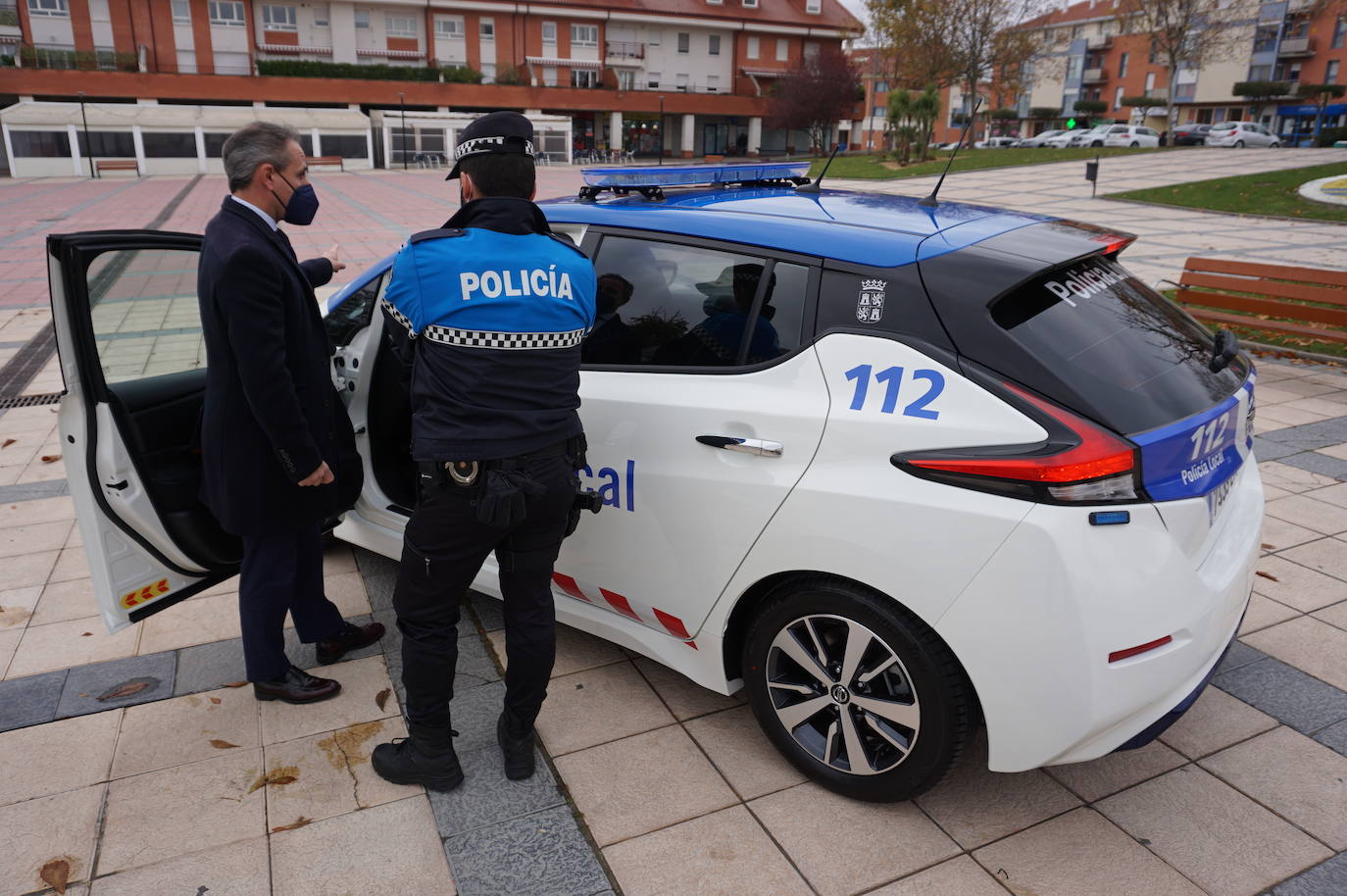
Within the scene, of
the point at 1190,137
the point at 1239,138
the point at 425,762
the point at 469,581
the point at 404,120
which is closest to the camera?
the point at 469,581

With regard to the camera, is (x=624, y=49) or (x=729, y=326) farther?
(x=624, y=49)

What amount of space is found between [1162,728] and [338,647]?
2716 mm

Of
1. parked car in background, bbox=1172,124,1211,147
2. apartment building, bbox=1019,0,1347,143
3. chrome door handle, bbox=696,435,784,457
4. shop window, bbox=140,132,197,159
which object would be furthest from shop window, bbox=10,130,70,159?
parked car in background, bbox=1172,124,1211,147

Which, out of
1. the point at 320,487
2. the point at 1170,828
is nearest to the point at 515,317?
the point at 320,487

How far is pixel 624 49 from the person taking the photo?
56.2 m

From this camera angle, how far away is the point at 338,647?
341 centimetres

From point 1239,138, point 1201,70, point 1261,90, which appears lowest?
point 1239,138

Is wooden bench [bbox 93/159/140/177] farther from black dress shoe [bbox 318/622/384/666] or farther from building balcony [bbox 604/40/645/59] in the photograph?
black dress shoe [bbox 318/622/384/666]

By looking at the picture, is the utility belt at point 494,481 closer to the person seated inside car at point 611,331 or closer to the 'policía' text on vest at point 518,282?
the 'policía' text on vest at point 518,282

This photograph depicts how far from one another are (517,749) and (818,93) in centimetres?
5547

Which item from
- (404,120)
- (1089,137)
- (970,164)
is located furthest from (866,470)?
(1089,137)

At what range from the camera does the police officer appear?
230 centimetres

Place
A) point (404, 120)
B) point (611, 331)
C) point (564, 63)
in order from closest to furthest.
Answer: point (611, 331) < point (404, 120) < point (564, 63)

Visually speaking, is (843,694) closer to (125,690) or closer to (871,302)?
(871,302)
